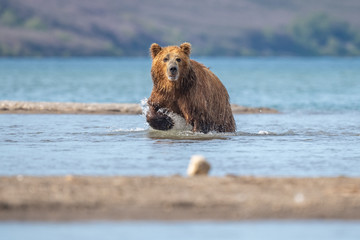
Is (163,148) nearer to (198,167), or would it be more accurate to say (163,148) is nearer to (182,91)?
(182,91)

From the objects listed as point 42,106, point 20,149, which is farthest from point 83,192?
point 42,106

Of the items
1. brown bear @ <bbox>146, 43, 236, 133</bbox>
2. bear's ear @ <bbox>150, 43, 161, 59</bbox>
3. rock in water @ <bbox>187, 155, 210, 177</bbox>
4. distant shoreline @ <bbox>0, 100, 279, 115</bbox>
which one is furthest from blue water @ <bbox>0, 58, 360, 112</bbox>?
rock in water @ <bbox>187, 155, 210, 177</bbox>

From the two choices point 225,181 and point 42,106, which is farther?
point 42,106

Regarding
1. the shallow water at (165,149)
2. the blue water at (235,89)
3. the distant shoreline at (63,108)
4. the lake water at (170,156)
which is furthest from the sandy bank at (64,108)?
the blue water at (235,89)

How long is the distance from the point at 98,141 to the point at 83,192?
562cm

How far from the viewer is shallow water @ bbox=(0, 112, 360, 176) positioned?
1052cm

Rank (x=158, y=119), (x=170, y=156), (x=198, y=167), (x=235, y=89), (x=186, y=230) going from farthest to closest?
(x=235, y=89) → (x=158, y=119) → (x=170, y=156) → (x=198, y=167) → (x=186, y=230)

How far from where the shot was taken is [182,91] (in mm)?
13477

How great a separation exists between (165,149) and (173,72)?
135 centimetres

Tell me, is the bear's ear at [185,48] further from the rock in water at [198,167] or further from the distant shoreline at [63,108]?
the distant shoreline at [63,108]

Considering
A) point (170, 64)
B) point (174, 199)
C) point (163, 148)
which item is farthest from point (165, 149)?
point (174, 199)

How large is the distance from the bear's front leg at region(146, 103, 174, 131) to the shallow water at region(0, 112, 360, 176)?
0.19 metres

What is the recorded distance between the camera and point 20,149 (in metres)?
12.4

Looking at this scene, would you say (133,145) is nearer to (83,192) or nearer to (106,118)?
(83,192)
